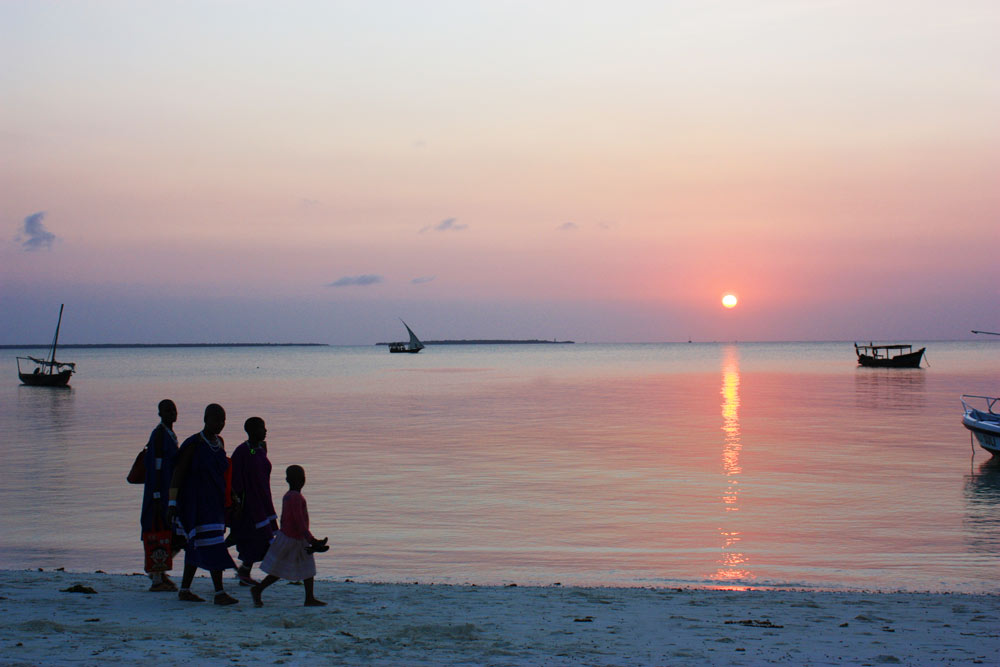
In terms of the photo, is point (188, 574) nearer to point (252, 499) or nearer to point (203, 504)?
point (203, 504)

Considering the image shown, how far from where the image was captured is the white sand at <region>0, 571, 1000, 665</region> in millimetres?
6863

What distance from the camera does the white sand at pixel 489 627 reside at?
6.86 meters

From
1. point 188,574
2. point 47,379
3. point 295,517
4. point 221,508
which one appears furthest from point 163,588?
point 47,379

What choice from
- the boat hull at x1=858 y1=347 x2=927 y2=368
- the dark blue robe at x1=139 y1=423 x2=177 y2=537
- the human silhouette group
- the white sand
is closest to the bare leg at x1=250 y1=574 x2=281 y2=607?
the human silhouette group

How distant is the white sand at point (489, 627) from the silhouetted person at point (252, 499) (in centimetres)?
60

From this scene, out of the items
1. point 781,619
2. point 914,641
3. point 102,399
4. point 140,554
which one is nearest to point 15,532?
point 140,554

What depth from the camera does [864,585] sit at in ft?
37.0

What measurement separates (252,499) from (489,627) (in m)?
2.60

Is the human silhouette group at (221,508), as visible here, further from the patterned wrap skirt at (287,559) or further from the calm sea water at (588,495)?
the calm sea water at (588,495)

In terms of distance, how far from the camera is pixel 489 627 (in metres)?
7.89

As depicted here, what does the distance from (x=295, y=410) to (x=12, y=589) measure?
124 ft

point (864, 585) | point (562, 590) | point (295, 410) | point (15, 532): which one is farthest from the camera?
point (295, 410)

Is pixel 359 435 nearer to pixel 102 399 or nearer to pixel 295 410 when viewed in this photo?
pixel 295 410

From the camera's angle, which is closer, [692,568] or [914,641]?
[914,641]
